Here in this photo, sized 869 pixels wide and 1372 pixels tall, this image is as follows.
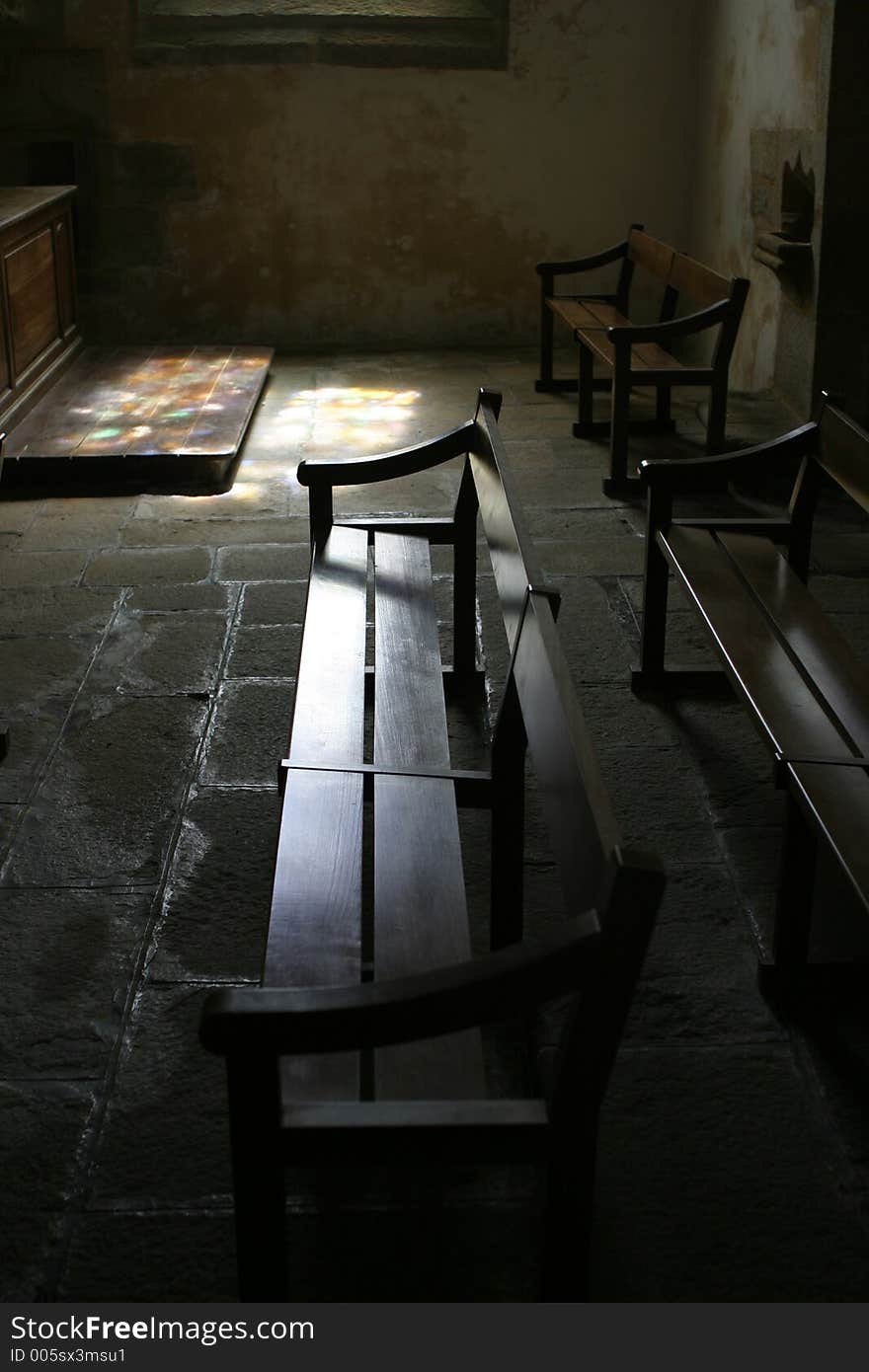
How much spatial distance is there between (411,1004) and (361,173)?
26.3ft

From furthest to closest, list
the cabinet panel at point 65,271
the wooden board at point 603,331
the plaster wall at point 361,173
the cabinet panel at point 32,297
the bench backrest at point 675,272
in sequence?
the plaster wall at point 361,173 → the cabinet panel at point 65,271 → the cabinet panel at point 32,297 → the wooden board at point 603,331 → the bench backrest at point 675,272

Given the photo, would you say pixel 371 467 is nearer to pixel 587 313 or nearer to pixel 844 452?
pixel 844 452

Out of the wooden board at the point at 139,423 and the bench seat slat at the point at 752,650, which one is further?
the wooden board at the point at 139,423

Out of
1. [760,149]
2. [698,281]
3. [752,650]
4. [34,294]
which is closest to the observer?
[752,650]

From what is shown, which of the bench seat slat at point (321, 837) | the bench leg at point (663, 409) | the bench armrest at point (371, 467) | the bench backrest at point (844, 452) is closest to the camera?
the bench seat slat at point (321, 837)

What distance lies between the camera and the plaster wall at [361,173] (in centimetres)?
852

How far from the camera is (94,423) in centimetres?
635

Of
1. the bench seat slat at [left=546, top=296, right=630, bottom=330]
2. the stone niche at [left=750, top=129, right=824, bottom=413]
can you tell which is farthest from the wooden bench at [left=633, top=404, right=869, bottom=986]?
the bench seat slat at [left=546, top=296, right=630, bottom=330]

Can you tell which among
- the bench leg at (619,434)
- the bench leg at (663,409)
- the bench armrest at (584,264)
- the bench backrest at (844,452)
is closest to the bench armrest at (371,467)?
the bench backrest at (844,452)

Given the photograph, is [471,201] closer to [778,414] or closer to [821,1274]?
[778,414]

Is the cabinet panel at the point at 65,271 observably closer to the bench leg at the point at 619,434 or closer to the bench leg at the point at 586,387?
the bench leg at the point at 586,387

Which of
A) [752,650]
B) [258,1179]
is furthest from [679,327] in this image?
[258,1179]

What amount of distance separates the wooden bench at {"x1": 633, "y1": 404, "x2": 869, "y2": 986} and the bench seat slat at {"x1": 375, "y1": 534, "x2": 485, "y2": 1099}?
592 mm

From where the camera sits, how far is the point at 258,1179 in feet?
5.29
